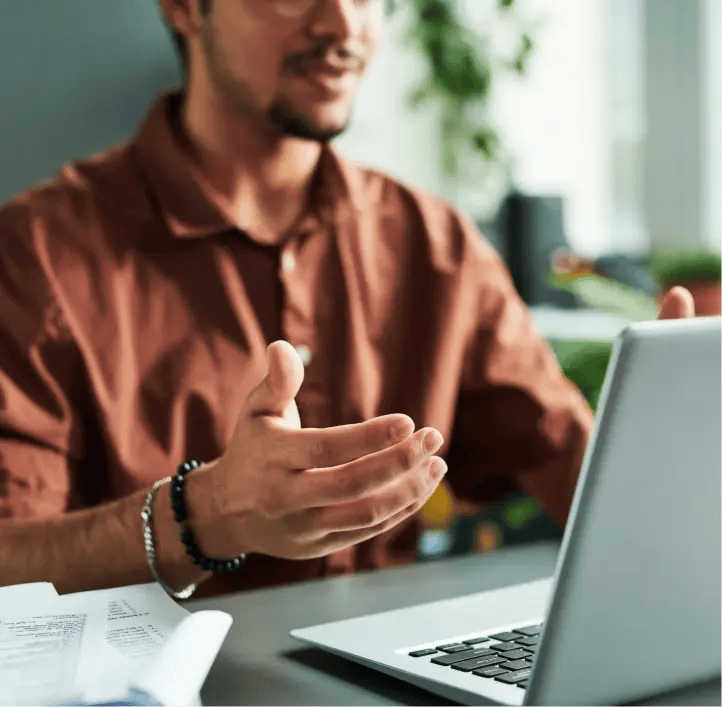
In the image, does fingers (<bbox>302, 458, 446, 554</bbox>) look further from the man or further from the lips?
the lips

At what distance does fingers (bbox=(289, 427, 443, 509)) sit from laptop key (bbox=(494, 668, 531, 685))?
13 centimetres

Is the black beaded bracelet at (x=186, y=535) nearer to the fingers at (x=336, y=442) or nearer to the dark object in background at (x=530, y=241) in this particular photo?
the fingers at (x=336, y=442)

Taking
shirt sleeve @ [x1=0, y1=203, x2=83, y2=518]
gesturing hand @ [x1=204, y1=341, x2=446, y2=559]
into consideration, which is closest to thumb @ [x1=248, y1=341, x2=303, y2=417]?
gesturing hand @ [x1=204, y1=341, x2=446, y2=559]

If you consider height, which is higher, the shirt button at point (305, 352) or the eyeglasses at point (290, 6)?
the eyeglasses at point (290, 6)

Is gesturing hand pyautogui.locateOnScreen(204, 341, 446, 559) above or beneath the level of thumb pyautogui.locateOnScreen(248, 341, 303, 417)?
beneath

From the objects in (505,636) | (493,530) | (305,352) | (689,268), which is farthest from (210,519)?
(689,268)

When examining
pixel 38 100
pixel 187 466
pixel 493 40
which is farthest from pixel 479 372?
pixel 493 40

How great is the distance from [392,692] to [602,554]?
19cm

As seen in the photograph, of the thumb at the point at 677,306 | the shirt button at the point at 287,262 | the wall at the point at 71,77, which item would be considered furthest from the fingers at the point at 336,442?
the wall at the point at 71,77

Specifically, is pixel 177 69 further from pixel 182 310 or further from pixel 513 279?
pixel 513 279

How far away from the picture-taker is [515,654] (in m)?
0.55

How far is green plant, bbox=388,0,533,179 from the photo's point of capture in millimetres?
1932

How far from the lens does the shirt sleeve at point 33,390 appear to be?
99cm

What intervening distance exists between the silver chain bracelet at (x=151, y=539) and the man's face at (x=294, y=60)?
0.62 metres
